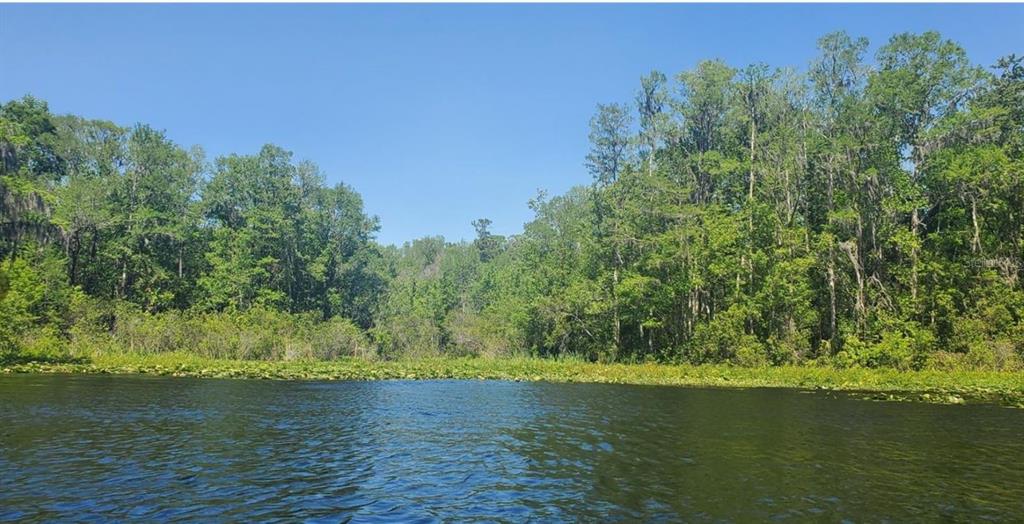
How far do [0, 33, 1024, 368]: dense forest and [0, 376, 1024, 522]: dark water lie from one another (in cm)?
1970

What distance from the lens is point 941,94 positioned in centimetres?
4291

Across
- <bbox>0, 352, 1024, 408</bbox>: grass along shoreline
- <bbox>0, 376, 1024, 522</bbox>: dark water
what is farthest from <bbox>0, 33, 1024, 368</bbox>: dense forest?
<bbox>0, 376, 1024, 522</bbox>: dark water

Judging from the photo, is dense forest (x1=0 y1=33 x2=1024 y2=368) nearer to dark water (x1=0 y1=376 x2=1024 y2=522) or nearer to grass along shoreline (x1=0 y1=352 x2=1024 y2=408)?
grass along shoreline (x1=0 y1=352 x2=1024 y2=408)

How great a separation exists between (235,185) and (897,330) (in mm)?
70754

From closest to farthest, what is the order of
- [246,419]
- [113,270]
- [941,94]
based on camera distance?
[246,419] < [941,94] < [113,270]

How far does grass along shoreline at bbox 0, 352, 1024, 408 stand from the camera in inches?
1195

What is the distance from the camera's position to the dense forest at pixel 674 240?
41.3 metres

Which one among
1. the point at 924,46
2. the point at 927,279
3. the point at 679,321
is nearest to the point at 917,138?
the point at 924,46

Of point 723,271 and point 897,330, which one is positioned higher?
point 723,271

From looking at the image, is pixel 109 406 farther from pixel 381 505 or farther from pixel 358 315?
pixel 358 315

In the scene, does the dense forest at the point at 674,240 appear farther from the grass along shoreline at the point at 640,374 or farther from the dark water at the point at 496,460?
the dark water at the point at 496,460

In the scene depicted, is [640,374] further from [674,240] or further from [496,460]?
[496,460]

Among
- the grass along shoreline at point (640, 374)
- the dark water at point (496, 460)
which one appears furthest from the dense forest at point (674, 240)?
the dark water at point (496, 460)

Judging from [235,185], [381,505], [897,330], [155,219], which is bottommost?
[381,505]
